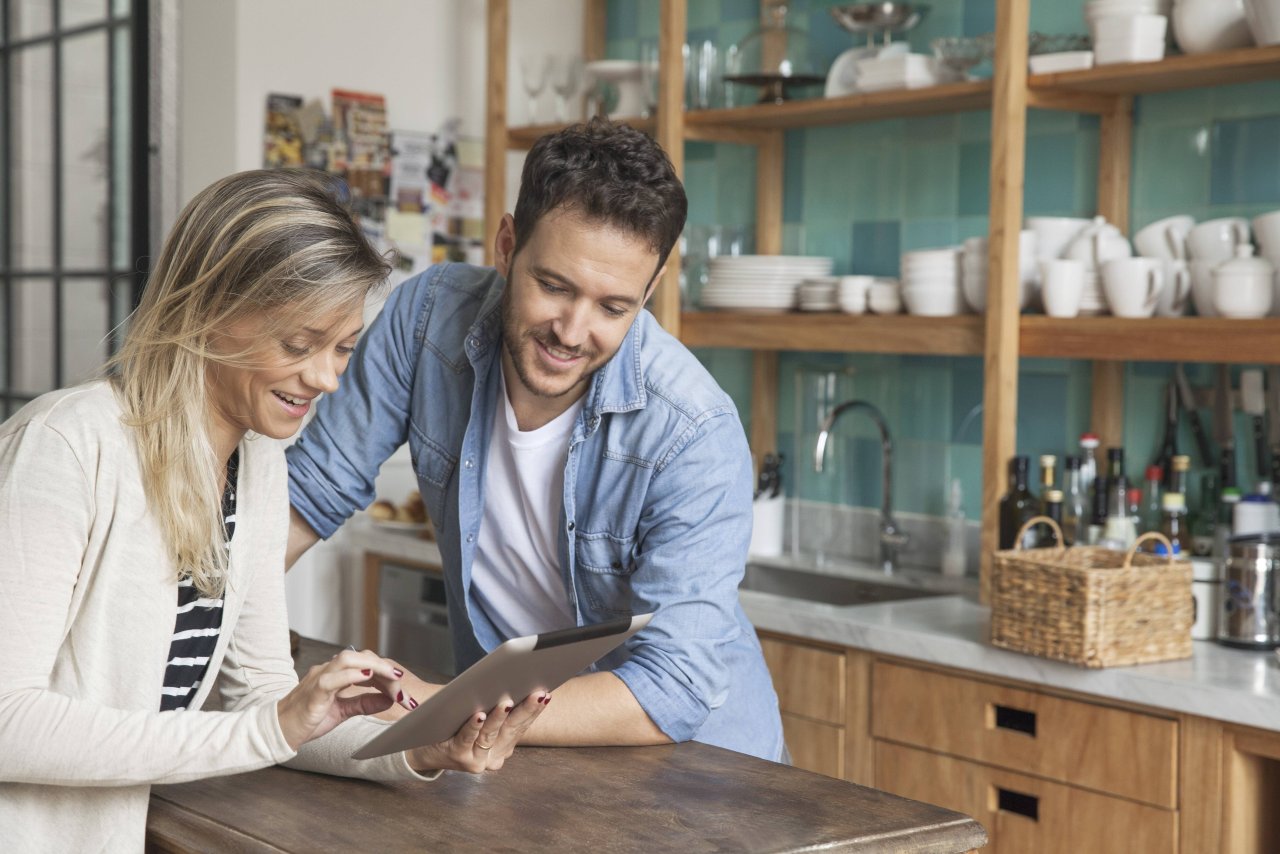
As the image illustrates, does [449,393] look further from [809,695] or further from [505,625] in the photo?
[809,695]

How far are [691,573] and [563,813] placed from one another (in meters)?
0.46

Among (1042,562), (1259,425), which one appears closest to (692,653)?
(1042,562)

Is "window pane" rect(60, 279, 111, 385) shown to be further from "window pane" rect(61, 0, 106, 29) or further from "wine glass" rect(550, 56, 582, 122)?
"wine glass" rect(550, 56, 582, 122)

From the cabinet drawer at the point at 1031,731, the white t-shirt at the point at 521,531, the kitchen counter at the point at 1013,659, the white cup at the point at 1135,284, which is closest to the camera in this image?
the white t-shirt at the point at 521,531

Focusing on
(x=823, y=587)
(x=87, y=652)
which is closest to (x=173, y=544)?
(x=87, y=652)

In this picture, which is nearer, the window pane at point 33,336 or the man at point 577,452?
the man at point 577,452

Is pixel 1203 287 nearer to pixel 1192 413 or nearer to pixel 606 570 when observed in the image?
pixel 1192 413

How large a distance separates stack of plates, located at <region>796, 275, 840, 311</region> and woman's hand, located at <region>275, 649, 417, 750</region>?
217 cm

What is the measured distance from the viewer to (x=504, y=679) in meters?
1.47

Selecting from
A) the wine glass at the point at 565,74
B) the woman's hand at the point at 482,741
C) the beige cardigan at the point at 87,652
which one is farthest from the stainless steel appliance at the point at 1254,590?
the wine glass at the point at 565,74

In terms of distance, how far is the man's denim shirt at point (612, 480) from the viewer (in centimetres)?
190

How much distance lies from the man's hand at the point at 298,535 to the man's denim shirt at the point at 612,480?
0.01 meters

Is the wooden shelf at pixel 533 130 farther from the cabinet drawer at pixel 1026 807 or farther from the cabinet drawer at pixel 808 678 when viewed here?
the cabinet drawer at pixel 1026 807

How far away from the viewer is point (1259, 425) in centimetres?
299
